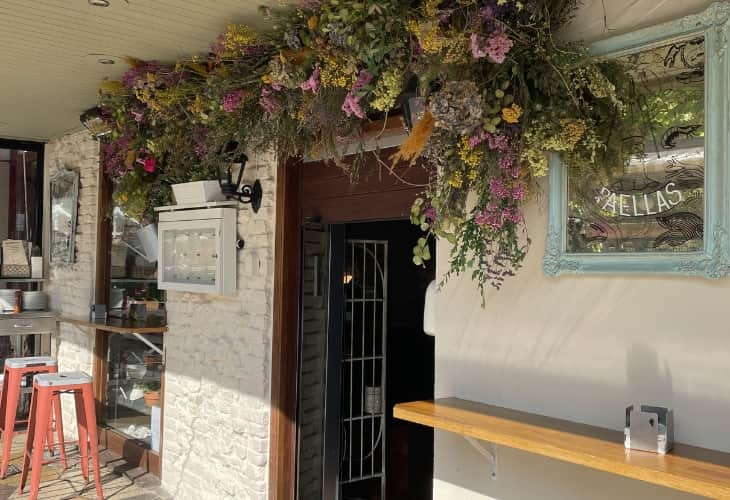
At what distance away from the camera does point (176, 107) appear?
3902 millimetres

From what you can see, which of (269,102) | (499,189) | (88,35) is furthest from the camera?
(88,35)

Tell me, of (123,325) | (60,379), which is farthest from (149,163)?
(60,379)

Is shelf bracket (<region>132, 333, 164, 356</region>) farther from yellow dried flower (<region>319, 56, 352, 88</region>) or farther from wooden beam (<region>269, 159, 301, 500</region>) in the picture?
yellow dried flower (<region>319, 56, 352, 88</region>)

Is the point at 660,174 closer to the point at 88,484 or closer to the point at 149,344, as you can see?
the point at 149,344

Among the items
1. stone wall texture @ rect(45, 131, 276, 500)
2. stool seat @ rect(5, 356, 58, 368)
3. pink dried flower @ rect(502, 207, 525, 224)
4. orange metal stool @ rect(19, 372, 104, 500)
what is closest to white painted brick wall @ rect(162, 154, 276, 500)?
stone wall texture @ rect(45, 131, 276, 500)

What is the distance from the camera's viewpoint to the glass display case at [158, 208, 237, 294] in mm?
4020

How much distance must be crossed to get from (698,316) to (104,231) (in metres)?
5.03

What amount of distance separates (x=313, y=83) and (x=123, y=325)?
299cm

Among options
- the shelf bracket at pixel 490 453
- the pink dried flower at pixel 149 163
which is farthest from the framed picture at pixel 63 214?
the shelf bracket at pixel 490 453

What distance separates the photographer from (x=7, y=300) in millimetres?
6316

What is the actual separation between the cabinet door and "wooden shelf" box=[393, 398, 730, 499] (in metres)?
1.95

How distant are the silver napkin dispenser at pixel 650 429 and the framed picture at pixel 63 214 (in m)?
5.45

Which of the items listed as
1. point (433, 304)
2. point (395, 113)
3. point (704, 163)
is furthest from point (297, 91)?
point (704, 163)

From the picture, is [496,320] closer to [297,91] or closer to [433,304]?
[433,304]
